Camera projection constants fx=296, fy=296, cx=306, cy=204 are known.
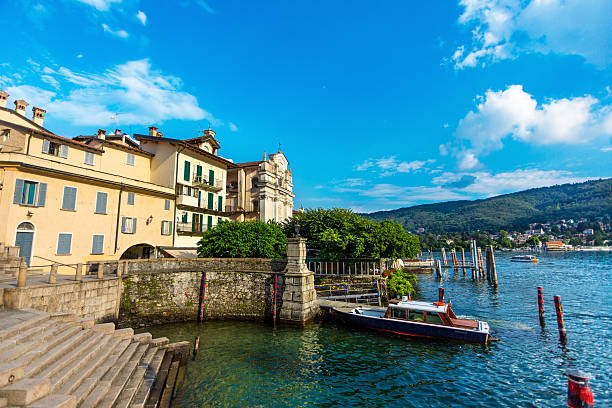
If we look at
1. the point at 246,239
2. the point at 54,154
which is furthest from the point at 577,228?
the point at 54,154

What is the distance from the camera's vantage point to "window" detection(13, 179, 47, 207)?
58.7 ft

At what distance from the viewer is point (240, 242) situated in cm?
2242

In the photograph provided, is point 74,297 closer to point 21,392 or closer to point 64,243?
point 64,243

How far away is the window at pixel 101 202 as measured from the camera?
71.6 ft

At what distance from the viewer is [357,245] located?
24000 millimetres

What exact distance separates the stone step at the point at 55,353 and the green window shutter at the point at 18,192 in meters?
13.5

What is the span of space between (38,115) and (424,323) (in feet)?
108

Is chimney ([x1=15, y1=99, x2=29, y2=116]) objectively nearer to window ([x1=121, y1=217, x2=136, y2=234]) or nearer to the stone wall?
window ([x1=121, y1=217, x2=136, y2=234])

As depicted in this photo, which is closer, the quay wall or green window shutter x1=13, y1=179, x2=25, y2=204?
green window shutter x1=13, y1=179, x2=25, y2=204

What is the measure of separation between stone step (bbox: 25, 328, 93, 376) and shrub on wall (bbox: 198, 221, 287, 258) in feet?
41.5

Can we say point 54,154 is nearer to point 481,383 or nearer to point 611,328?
point 481,383

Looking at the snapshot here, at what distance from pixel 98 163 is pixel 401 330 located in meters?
25.7

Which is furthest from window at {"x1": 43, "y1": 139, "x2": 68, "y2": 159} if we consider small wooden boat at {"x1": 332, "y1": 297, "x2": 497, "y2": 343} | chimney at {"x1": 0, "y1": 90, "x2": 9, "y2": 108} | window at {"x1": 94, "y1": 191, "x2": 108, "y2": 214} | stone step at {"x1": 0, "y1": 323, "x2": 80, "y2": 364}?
small wooden boat at {"x1": 332, "y1": 297, "x2": 497, "y2": 343}

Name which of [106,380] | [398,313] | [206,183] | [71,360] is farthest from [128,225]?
[398,313]
